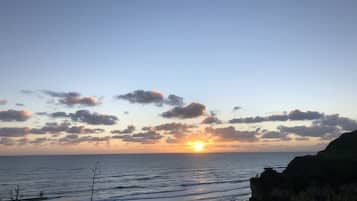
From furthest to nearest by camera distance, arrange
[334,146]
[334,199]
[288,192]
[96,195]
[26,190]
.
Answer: [26,190] → [96,195] → [334,146] → [288,192] → [334,199]

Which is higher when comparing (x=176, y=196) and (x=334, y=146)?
(x=334, y=146)

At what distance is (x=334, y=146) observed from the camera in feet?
203

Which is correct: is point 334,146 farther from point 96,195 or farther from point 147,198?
point 96,195

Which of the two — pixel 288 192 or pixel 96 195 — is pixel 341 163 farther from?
pixel 96 195

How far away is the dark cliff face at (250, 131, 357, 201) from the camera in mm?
36469

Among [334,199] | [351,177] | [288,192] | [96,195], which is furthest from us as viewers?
[96,195]

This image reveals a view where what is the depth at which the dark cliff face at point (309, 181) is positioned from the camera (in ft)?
120

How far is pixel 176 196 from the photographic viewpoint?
6869cm

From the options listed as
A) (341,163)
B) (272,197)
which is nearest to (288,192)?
(272,197)

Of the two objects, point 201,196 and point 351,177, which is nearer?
point 351,177

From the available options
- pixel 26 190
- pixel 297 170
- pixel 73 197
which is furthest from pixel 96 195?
pixel 297 170

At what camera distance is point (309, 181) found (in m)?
41.7

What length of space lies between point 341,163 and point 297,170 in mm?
5156

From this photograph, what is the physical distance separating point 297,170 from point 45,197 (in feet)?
144
